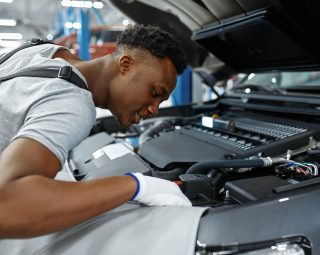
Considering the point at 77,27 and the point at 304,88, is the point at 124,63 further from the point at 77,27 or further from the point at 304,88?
the point at 77,27

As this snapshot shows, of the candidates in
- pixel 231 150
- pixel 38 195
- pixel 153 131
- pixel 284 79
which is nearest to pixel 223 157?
pixel 231 150

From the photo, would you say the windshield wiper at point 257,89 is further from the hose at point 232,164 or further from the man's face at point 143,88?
the man's face at point 143,88

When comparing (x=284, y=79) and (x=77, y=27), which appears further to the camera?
(x=77, y=27)

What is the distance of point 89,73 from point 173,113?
160 cm

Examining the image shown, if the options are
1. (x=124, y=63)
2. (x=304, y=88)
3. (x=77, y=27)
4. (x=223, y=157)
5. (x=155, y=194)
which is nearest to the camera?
(x=155, y=194)

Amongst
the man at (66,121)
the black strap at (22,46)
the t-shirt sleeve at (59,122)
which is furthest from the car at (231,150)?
the black strap at (22,46)

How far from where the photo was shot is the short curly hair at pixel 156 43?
123 centimetres

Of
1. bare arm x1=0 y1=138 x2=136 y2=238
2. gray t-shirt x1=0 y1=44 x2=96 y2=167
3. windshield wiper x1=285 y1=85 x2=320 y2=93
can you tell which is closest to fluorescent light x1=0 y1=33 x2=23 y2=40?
windshield wiper x1=285 y1=85 x2=320 y2=93

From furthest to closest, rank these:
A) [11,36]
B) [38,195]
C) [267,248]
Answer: [11,36]
[267,248]
[38,195]

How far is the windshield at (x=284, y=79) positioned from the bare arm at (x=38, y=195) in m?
1.58

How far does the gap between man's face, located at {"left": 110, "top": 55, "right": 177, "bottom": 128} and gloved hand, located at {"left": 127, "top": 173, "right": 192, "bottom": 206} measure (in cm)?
34

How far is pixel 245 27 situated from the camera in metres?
1.81

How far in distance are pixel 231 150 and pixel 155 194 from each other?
629 mm

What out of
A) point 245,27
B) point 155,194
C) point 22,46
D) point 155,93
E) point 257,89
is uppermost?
point 245,27
